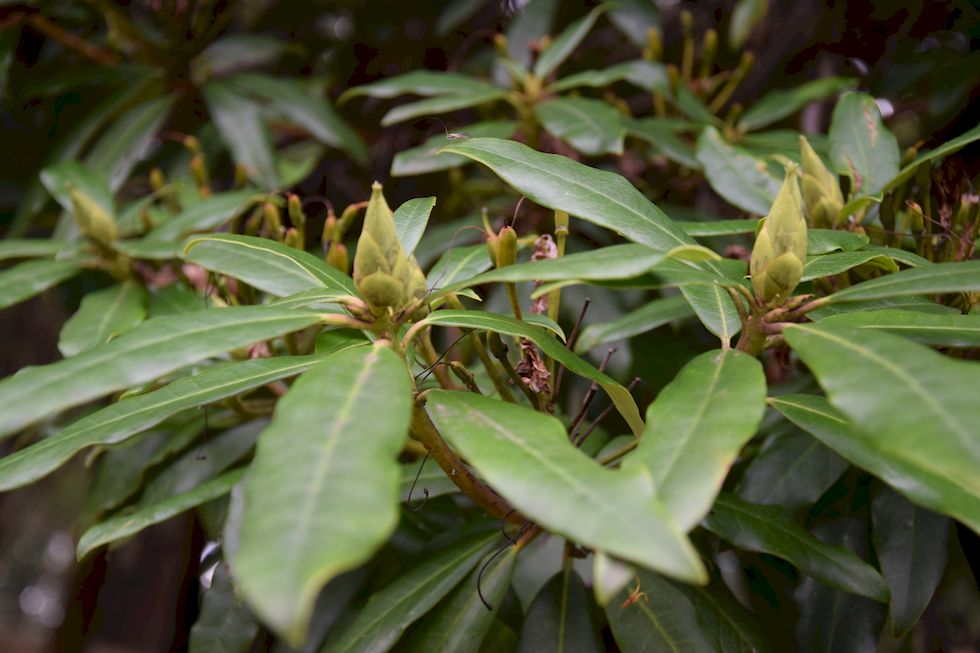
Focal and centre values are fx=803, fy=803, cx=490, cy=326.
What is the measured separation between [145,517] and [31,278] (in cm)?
43

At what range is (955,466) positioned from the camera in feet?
1.22

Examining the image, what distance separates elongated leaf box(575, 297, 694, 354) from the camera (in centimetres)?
86

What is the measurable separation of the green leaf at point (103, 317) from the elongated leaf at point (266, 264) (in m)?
0.23

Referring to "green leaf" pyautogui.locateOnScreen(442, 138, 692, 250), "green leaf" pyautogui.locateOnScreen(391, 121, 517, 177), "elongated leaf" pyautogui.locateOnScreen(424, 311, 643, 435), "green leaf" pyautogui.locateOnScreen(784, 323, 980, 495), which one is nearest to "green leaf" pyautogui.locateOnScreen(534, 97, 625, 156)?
"green leaf" pyautogui.locateOnScreen(391, 121, 517, 177)

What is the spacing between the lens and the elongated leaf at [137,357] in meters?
0.46

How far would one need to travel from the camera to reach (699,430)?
0.48m

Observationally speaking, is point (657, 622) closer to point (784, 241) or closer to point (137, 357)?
point (784, 241)

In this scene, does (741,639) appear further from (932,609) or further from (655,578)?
(932,609)

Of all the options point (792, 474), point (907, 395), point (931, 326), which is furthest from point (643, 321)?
point (907, 395)

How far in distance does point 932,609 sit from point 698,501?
91 cm

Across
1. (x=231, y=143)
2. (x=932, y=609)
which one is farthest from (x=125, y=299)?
(x=932, y=609)

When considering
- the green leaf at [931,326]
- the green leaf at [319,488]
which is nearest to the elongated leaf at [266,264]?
the green leaf at [319,488]

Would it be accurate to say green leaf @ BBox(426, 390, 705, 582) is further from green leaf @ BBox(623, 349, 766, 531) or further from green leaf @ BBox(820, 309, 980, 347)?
green leaf @ BBox(820, 309, 980, 347)

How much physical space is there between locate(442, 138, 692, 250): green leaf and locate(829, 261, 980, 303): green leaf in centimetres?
14
